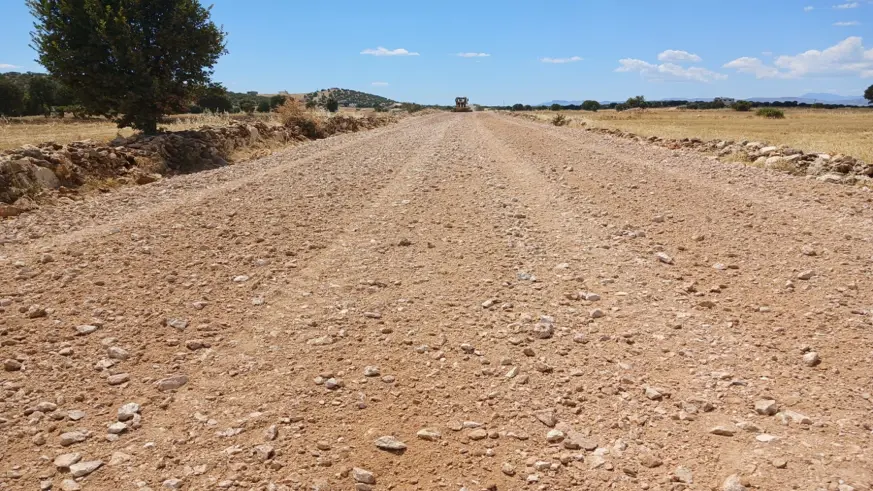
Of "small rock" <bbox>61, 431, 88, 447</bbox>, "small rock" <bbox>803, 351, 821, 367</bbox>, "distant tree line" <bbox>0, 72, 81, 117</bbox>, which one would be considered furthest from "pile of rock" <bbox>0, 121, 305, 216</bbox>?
"distant tree line" <bbox>0, 72, 81, 117</bbox>

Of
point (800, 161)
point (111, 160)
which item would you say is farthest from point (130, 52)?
point (800, 161)

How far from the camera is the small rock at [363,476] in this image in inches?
102

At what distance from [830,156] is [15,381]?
13.3m

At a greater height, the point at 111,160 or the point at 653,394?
the point at 111,160

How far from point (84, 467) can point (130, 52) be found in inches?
627

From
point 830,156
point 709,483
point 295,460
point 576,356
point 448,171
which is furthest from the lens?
point 448,171

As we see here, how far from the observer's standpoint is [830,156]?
429 inches

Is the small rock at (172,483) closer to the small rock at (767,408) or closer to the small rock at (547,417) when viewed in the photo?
the small rock at (547,417)

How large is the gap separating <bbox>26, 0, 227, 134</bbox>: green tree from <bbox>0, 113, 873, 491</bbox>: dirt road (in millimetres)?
10069

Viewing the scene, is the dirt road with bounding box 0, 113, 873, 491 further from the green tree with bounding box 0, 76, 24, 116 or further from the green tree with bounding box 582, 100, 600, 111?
the green tree with bounding box 582, 100, 600, 111

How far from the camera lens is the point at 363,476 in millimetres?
2596

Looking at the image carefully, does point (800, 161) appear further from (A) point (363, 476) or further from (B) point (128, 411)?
(B) point (128, 411)

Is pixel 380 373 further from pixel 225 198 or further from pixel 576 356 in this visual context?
pixel 225 198

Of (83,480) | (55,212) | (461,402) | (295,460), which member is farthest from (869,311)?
(55,212)
